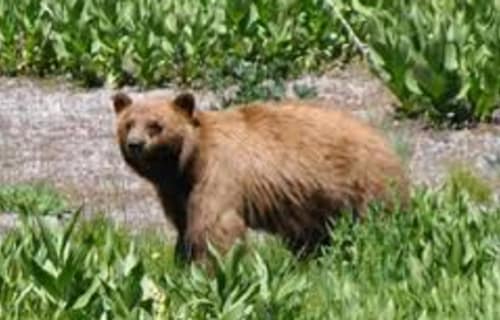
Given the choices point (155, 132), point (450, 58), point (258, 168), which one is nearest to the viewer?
point (155, 132)

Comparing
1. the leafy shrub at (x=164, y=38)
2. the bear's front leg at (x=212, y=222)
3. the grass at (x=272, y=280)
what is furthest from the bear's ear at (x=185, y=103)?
the leafy shrub at (x=164, y=38)

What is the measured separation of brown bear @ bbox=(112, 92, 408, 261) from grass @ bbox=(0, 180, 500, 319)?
2.93 ft

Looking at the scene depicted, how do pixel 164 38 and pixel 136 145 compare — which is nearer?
pixel 136 145

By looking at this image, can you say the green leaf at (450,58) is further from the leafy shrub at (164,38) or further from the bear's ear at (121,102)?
the bear's ear at (121,102)

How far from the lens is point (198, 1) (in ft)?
45.9

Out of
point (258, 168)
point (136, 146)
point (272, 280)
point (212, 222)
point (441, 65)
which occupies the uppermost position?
point (272, 280)

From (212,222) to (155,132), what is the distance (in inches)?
18.1

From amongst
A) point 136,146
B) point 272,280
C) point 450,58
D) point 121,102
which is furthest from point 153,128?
point 450,58

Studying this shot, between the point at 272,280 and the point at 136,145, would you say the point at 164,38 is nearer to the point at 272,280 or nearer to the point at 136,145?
the point at 136,145

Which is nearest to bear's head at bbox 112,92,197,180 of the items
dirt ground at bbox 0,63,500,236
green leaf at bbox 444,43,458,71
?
dirt ground at bbox 0,63,500,236

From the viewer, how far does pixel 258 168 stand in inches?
374

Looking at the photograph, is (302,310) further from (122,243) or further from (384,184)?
(384,184)

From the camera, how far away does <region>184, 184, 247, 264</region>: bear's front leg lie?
9211 mm

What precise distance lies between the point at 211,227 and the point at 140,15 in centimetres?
463
